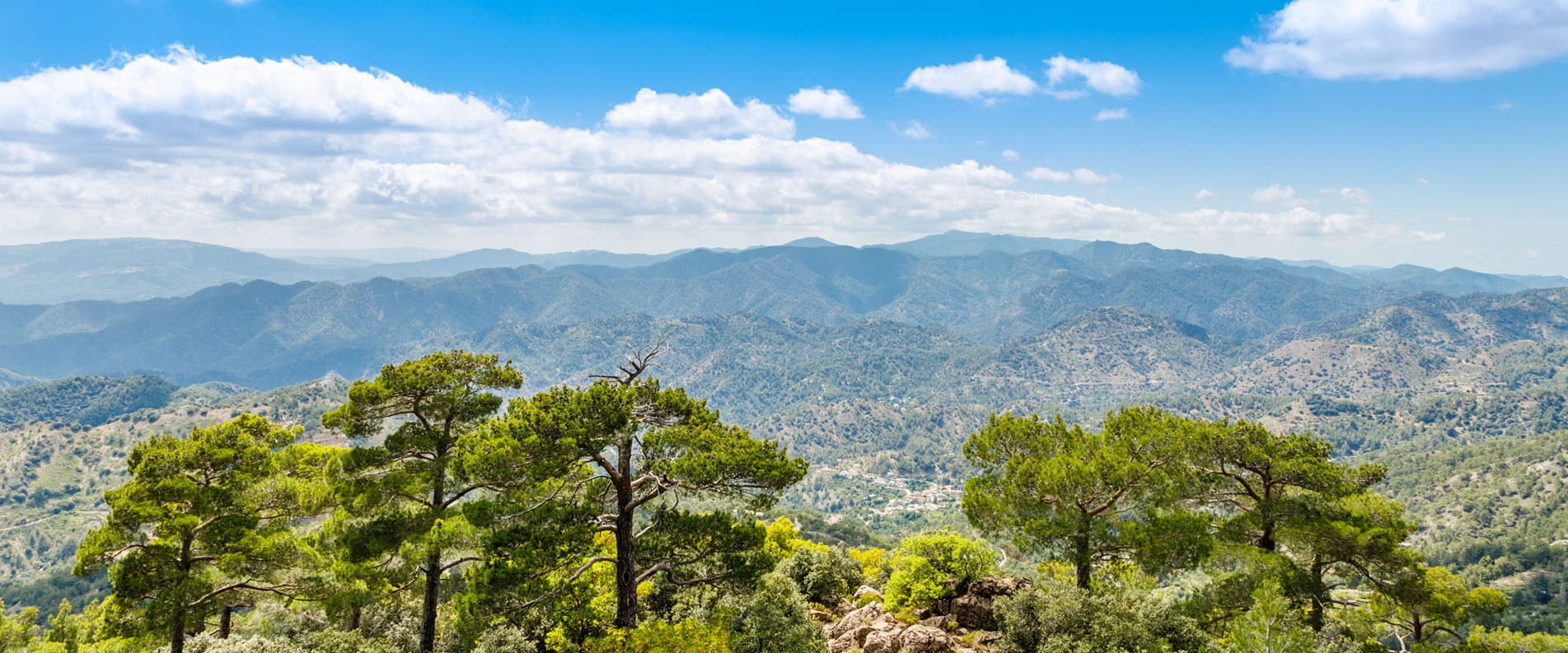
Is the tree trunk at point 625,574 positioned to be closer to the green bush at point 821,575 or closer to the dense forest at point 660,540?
the dense forest at point 660,540

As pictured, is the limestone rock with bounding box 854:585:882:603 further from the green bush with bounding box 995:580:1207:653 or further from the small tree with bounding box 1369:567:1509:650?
the small tree with bounding box 1369:567:1509:650

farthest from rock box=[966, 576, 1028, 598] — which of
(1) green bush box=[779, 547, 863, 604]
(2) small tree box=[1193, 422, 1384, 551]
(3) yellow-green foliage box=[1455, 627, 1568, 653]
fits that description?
Answer: (3) yellow-green foliage box=[1455, 627, 1568, 653]

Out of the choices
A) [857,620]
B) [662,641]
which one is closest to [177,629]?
[662,641]

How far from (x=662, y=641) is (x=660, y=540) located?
8.61 ft

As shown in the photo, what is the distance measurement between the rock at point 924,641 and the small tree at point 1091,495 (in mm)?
4235

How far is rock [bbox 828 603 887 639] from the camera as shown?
24562 millimetres

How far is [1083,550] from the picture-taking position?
76.1 feet

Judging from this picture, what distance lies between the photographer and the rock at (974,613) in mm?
24016

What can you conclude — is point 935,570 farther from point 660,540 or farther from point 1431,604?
point 1431,604

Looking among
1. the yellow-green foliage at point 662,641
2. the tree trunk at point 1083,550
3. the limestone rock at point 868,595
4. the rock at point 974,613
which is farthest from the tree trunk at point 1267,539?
the yellow-green foliage at point 662,641

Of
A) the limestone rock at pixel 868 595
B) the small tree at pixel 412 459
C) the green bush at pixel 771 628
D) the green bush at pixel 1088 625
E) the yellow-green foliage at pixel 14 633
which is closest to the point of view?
the green bush at pixel 771 628

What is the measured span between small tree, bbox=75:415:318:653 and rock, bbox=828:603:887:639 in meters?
17.3

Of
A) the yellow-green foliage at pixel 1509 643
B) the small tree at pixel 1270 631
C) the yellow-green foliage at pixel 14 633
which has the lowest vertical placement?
the yellow-green foliage at pixel 14 633

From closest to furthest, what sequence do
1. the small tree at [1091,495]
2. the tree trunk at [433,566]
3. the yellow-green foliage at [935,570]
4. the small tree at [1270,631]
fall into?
the small tree at [1270,631]
the tree trunk at [433,566]
the small tree at [1091,495]
the yellow-green foliage at [935,570]
